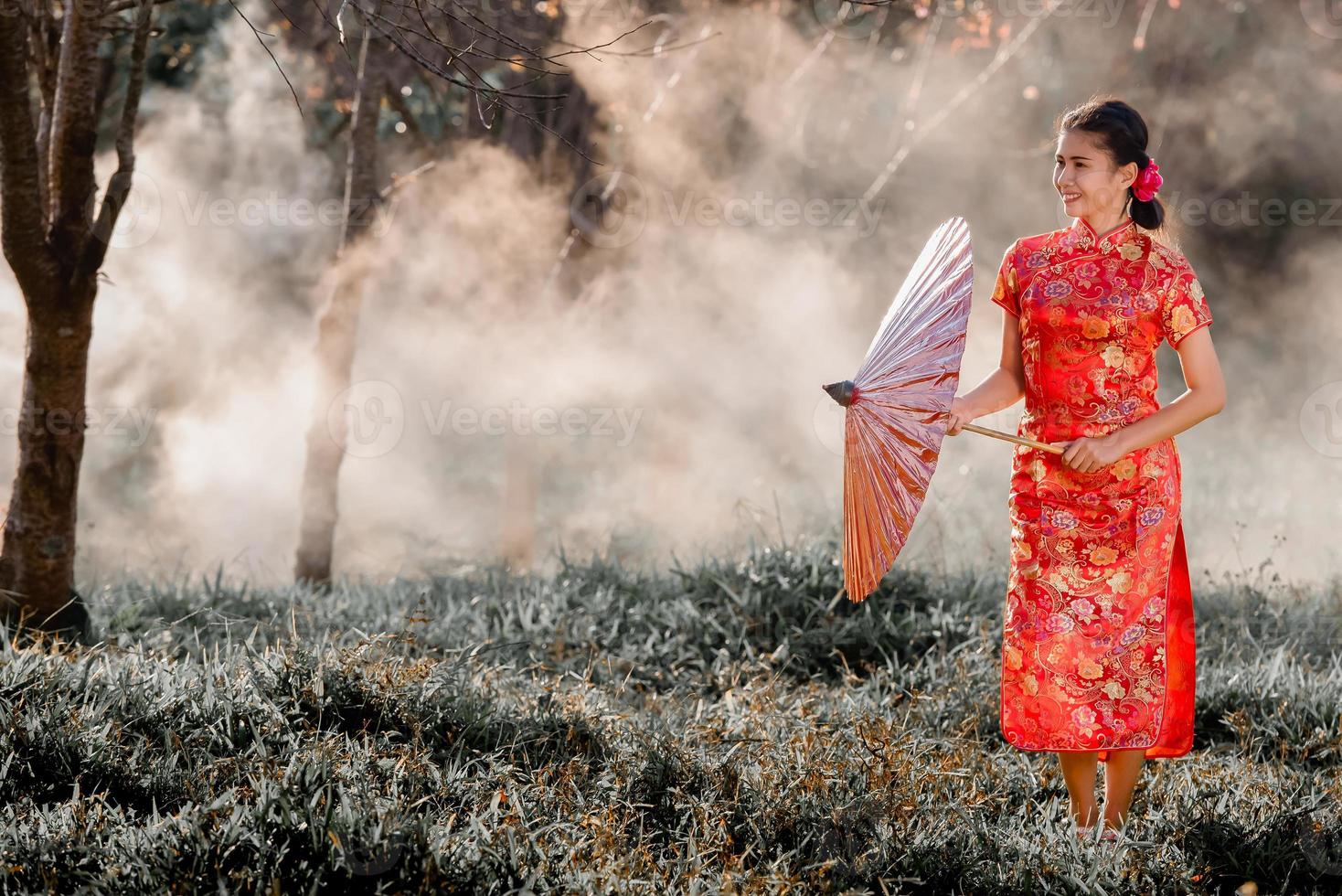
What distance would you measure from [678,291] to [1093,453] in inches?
263

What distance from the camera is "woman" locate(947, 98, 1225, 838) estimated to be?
8.78 feet

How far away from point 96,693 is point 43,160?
2.10 meters

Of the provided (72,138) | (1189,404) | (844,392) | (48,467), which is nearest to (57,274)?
(72,138)

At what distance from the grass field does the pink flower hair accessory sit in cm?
144

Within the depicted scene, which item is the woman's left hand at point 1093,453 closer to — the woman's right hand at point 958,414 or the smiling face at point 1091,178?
the woman's right hand at point 958,414

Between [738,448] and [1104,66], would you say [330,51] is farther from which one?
[1104,66]

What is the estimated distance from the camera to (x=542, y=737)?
3068mm

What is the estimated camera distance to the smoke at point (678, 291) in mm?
7293

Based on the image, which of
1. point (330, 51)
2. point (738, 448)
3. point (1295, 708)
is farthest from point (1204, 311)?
point (738, 448)

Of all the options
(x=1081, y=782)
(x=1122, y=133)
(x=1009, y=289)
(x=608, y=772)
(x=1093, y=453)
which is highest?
(x=1122, y=133)

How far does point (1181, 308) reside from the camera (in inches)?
104

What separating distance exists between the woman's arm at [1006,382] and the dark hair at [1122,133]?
0.38 m

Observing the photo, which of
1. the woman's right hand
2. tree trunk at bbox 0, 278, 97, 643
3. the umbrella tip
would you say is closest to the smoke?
tree trunk at bbox 0, 278, 97, 643

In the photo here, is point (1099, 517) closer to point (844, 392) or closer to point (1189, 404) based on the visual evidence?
point (1189, 404)
